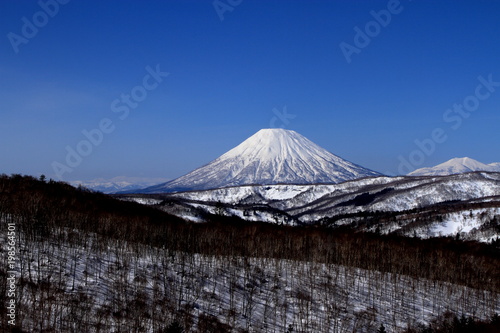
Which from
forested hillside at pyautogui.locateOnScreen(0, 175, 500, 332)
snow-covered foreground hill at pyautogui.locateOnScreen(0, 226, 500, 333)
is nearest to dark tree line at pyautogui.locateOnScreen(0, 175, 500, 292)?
forested hillside at pyautogui.locateOnScreen(0, 175, 500, 332)

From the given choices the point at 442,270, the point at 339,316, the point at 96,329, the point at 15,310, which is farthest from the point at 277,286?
the point at 442,270

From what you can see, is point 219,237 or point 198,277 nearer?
point 198,277

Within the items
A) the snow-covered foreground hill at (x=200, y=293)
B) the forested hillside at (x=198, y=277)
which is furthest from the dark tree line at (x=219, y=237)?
the snow-covered foreground hill at (x=200, y=293)

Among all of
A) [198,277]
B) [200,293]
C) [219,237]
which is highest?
[219,237]

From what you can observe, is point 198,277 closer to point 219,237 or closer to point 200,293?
point 200,293

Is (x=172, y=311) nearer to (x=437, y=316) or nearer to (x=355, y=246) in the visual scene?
(x=437, y=316)

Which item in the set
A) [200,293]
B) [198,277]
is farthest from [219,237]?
[200,293]

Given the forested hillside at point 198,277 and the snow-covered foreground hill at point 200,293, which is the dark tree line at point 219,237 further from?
the snow-covered foreground hill at point 200,293

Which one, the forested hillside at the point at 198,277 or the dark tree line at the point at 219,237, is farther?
the dark tree line at the point at 219,237

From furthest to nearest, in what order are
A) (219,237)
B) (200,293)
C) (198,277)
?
(219,237), (198,277), (200,293)

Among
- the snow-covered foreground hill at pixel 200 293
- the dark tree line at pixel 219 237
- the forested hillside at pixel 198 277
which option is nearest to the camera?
the snow-covered foreground hill at pixel 200 293
